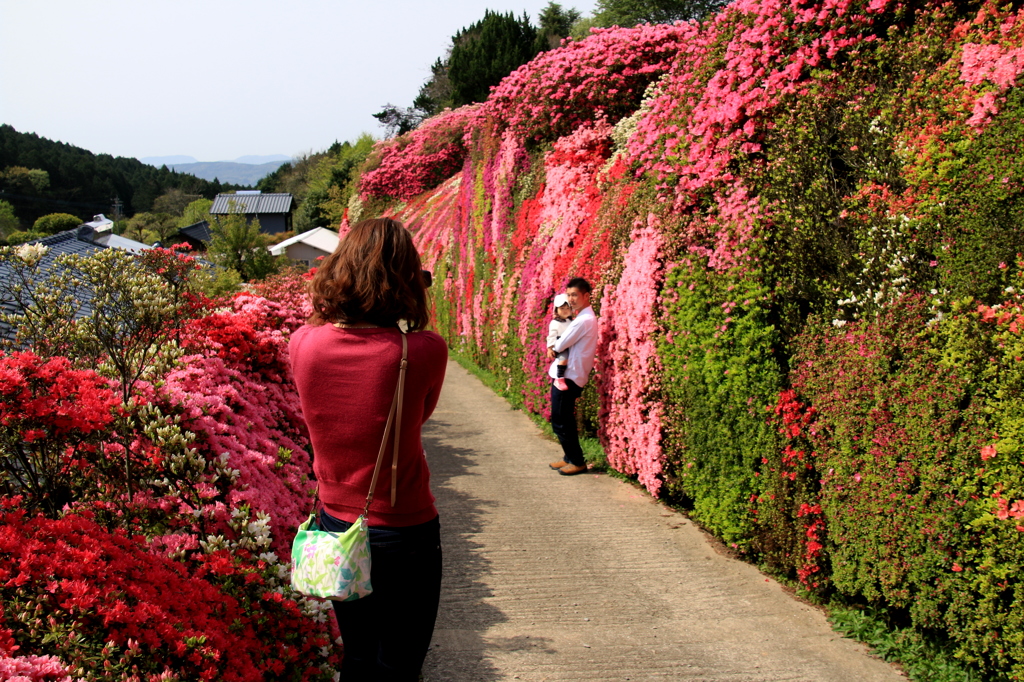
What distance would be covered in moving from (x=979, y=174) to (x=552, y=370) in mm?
3934

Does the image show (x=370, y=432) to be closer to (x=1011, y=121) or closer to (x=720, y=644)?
(x=720, y=644)

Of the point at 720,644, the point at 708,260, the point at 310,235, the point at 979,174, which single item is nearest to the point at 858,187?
the point at 979,174

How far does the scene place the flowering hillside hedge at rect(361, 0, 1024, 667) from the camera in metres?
2.91

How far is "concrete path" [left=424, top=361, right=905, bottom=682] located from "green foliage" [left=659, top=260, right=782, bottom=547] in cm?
43

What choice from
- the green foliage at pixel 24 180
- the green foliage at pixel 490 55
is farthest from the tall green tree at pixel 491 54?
the green foliage at pixel 24 180

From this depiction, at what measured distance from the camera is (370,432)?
2.17m

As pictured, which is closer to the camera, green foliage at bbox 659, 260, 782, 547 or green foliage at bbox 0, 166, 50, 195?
green foliage at bbox 659, 260, 782, 547

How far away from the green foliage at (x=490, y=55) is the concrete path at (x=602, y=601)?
29.3 m

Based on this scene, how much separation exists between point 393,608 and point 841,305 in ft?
9.64

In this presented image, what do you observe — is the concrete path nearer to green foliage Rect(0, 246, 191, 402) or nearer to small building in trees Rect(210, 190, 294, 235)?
green foliage Rect(0, 246, 191, 402)

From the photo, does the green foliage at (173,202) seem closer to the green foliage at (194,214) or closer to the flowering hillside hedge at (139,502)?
the green foliage at (194,214)

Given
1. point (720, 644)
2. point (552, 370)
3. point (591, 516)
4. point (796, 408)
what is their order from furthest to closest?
point (552, 370)
point (591, 516)
point (796, 408)
point (720, 644)

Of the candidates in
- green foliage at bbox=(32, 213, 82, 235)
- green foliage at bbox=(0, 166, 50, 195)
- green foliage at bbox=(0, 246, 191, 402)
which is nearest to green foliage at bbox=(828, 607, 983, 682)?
green foliage at bbox=(0, 246, 191, 402)

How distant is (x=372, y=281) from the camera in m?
2.15
